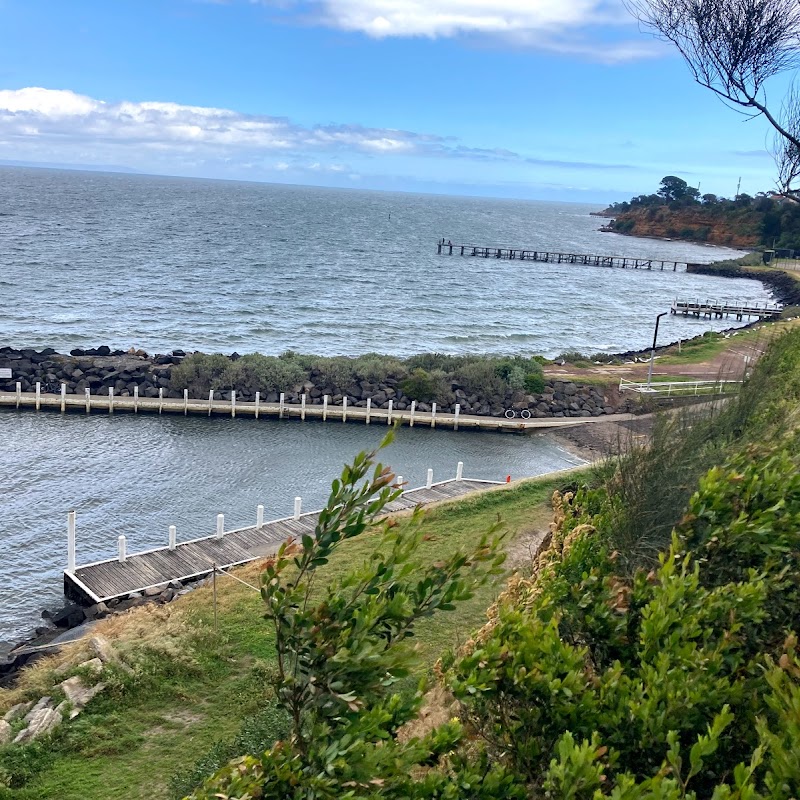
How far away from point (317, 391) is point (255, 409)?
11.9ft

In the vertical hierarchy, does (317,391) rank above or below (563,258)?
below

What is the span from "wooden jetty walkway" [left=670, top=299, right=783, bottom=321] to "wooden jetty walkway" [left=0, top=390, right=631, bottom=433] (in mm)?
43258

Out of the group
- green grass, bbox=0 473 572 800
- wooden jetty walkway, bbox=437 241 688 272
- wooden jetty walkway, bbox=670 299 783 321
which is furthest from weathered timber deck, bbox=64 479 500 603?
wooden jetty walkway, bbox=437 241 688 272

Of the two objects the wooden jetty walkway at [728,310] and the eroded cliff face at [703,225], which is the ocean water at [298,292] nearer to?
the wooden jetty walkway at [728,310]

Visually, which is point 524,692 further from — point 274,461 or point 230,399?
point 230,399

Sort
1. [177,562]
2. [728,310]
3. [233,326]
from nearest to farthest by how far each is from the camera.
A: [177,562]
[233,326]
[728,310]

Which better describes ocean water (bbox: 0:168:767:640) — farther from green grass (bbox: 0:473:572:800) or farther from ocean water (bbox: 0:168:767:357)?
green grass (bbox: 0:473:572:800)

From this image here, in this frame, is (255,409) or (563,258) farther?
(563,258)

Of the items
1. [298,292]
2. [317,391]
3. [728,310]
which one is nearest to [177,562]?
[317,391]

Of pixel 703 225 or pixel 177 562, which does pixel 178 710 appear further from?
pixel 703 225

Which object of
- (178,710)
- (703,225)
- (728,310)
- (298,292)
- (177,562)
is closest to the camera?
(178,710)

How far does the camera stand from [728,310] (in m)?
72.9

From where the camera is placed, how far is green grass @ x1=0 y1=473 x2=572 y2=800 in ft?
32.6

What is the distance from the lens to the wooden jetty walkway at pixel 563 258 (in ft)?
427
